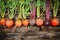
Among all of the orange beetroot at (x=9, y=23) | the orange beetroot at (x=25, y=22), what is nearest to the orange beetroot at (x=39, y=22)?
the orange beetroot at (x=25, y=22)

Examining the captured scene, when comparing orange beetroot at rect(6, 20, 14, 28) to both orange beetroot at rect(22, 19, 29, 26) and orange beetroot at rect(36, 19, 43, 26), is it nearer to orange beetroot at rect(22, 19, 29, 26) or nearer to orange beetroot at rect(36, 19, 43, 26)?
orange beetroot at rect(22, 19, 29, 26)

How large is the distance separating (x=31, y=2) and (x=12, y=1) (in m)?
0.24

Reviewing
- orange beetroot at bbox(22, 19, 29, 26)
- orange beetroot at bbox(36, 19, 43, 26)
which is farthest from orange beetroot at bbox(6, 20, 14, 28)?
orange beetroot at bbox(36, 19, 43, 26)

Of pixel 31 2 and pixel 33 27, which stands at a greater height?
pixel 31 2

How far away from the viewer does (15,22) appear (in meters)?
1.89

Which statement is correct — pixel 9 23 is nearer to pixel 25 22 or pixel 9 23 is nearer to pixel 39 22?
pixel 25 22

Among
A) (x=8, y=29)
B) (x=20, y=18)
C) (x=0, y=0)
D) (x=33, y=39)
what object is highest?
(x=0, y=0)

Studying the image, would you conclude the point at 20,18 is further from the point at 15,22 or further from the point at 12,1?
the point at 12,1

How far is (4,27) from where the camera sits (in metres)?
1.93

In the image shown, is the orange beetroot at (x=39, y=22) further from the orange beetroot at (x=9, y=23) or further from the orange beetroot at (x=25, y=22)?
the orange beetroot at (x=9, y=23)

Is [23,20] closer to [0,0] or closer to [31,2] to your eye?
[31,2]

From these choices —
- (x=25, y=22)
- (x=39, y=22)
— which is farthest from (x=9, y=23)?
(x=39, y=22)

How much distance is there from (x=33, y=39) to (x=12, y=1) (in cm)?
56

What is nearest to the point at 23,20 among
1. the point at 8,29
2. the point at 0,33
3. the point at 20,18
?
the point at 20,18
